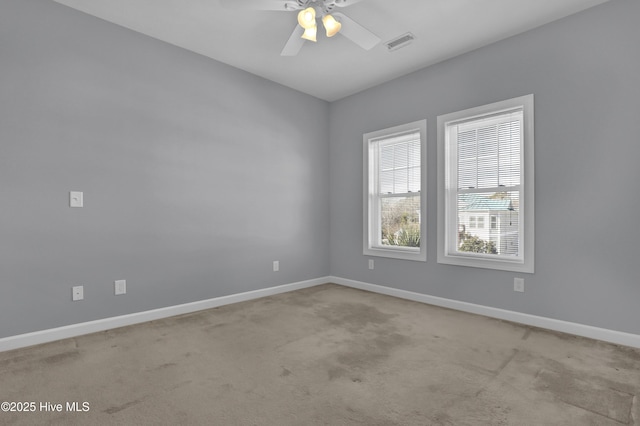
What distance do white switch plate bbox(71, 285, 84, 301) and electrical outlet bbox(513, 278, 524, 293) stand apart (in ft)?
13.0

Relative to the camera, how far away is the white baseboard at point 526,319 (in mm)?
2510

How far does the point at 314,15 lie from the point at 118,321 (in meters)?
3.09

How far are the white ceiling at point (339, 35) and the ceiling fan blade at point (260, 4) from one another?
0.37 feet

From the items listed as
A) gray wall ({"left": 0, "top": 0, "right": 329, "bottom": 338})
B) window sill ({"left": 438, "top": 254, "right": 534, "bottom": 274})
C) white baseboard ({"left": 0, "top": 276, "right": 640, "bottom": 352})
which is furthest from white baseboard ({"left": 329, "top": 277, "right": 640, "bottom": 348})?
gray wall ({"left": 0, "top": 0, "right": 329, "bottom": 338})

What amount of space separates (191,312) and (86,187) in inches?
61.9

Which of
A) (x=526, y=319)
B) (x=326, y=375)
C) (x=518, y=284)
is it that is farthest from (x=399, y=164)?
(x=326, y=375)

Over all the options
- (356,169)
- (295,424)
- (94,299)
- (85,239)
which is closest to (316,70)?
(356,169)

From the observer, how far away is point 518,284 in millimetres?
3031

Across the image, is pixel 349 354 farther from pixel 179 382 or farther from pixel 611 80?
pixel 611 80

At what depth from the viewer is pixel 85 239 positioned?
2.73 meters

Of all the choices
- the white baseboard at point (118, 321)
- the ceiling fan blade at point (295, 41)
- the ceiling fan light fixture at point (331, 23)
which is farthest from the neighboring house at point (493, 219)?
the white baseboard at point (118, 321)

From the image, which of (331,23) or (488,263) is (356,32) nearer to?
(331,23)

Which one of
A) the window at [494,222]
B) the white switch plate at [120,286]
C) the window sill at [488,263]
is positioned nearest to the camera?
the white switch plate at [120,286]

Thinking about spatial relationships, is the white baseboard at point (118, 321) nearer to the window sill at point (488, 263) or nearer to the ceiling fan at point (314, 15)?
the window sill at point (488, 263)
